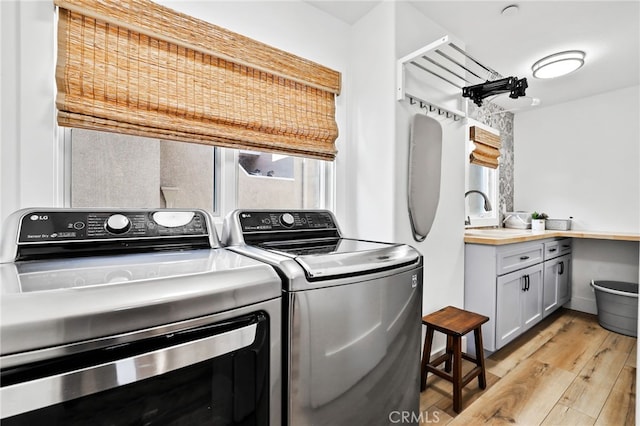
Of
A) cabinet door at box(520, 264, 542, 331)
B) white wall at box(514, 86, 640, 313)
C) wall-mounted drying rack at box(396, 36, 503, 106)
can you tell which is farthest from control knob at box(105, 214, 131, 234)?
white wall at box(514, 86, 640, 313)

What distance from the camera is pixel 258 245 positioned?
1.34 metres

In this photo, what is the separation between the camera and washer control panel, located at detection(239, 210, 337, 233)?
1.42 m

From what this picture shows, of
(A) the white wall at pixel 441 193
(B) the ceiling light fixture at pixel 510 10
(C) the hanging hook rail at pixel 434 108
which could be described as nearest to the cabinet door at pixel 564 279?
(A) the white wall at pixel 441 193

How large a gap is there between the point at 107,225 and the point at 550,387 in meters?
2.57

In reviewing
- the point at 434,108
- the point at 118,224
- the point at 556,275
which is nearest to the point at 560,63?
the point at 434,108

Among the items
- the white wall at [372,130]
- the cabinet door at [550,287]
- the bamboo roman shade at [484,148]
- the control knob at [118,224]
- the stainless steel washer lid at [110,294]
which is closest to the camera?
the stainless steel washer lid at [110,294]

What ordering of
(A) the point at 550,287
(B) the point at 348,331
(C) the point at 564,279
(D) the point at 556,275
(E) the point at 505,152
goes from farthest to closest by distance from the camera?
1. (E) the point at 505,152
2. (C) the point at 564,279
3. (D) the point at 556,275
4. (A) the point at 550,287
5. (B) the point at 348,331

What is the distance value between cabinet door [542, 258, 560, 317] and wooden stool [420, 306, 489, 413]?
1290 millimetres

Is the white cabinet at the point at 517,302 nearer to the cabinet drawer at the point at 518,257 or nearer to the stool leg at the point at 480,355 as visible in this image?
the cabinet drawer at the point at 518,257

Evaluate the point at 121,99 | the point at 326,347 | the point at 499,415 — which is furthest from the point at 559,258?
the point at 121,99

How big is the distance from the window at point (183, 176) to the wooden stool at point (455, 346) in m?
1.02

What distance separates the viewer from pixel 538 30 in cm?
218

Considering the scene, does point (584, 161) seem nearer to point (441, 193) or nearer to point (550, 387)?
point (441, 193)

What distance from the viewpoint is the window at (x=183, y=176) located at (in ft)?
4.41
